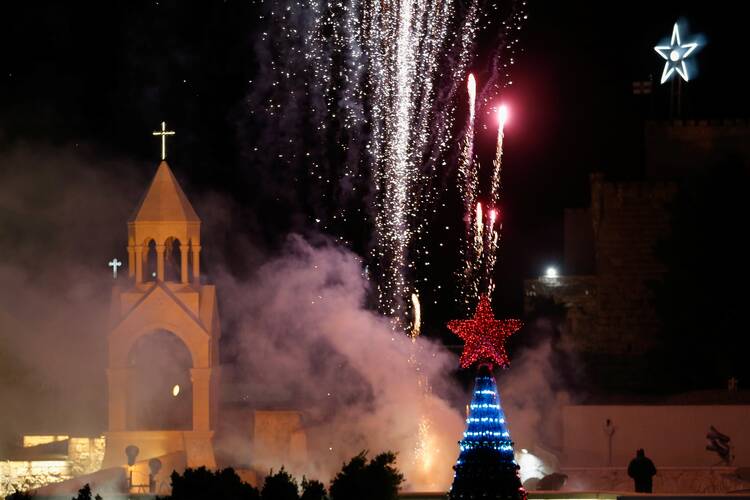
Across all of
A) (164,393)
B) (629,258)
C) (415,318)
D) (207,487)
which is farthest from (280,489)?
(629,258)

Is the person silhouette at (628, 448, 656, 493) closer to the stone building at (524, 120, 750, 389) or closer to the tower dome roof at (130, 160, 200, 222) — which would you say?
the tower dome roof at (130, 160, 200, 222)

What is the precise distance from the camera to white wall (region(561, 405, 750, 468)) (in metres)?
39.0

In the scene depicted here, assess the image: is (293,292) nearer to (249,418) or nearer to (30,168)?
(249,418)

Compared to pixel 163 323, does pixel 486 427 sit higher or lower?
lower

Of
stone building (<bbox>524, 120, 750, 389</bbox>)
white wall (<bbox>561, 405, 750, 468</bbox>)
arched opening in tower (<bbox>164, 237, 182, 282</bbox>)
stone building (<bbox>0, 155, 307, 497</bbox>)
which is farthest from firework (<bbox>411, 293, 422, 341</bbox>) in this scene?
arched opening in tower (<bbox>164, 237, 182, 282</bbox>)

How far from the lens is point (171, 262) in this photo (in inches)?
1622

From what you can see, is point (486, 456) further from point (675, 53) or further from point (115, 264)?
point (675, 53)

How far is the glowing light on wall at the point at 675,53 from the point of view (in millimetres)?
46812

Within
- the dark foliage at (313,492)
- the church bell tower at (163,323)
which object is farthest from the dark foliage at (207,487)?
the church bell tower at (163,323)

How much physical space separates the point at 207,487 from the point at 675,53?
940 inches

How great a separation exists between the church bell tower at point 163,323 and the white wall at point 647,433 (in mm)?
6572

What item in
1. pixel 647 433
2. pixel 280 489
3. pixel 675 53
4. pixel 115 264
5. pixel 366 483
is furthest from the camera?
pixel 675 53

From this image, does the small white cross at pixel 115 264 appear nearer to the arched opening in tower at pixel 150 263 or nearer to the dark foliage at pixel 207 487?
the arched opening in tower at pixel 150 263

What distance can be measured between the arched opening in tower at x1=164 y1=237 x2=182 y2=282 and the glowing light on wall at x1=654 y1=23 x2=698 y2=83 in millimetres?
11915
